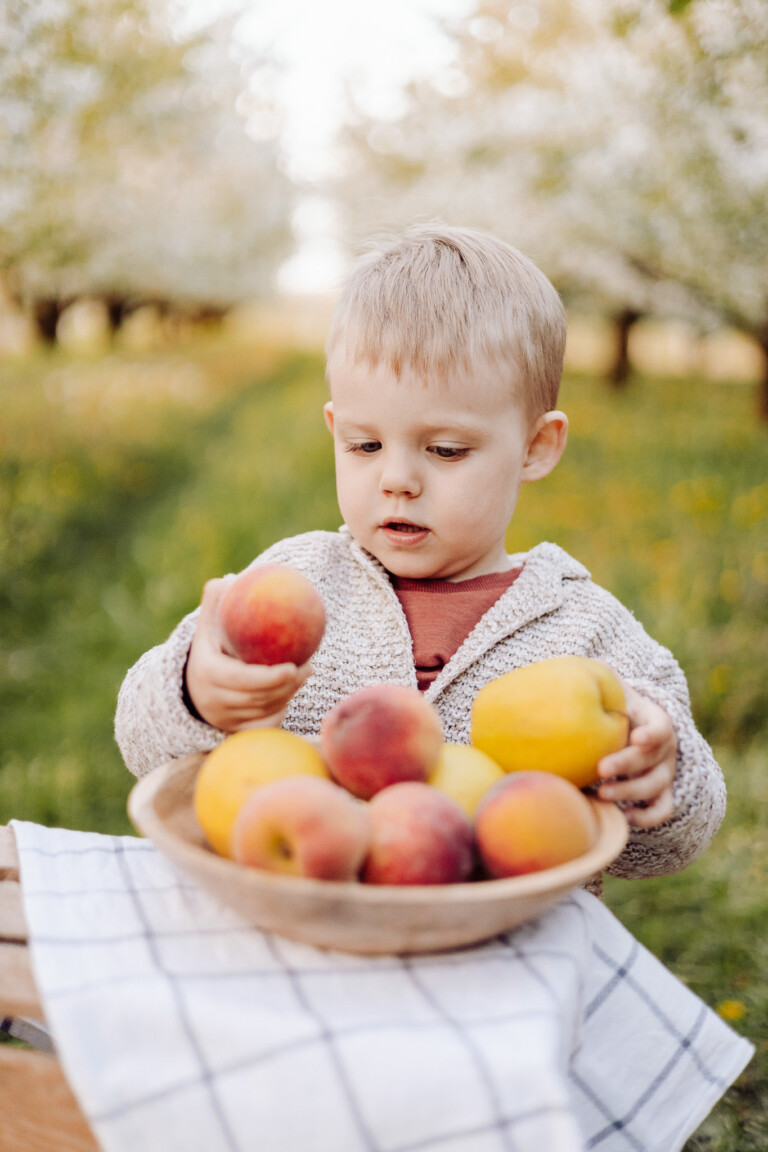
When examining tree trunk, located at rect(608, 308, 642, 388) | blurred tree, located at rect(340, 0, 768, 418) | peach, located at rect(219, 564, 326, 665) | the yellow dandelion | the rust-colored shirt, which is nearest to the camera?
peach, located at rect(219, 564, 326, 665)

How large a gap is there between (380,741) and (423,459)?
65 centimetres

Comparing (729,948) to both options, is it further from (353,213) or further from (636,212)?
(353,213)

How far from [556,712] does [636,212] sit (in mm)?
7252

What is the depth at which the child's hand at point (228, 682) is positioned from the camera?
1260 mm

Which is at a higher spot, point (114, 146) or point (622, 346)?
point (114, 146)

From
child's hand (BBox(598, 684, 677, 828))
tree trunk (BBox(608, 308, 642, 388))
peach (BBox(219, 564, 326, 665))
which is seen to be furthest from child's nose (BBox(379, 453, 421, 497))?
tree trunk (BBox(608, 308, 642, 388))

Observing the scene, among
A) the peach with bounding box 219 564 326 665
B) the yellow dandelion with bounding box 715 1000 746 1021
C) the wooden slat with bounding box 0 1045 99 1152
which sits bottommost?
the yellow dandelion with bounding box 715 1000 746 1021

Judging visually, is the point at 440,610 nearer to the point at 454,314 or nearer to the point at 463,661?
the point at 463,661

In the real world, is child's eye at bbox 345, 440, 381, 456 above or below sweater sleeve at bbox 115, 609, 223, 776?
above

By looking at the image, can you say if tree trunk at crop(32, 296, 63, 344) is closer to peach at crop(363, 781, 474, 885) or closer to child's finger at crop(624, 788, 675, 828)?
child's finger at crop(624, 788, 675, 828)

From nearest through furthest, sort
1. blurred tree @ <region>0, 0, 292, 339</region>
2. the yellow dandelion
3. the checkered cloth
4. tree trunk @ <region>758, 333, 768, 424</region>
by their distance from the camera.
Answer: the checkered cloth < the yellow dandelion < blurred tree @ <region>0, 0, 292, 339</region> < tree trunk @ <region>758, 333, 768, 424</region>

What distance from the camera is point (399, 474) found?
1594mm

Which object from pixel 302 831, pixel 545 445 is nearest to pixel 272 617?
pixel 302 831

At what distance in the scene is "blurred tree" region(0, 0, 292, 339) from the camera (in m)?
5.80
